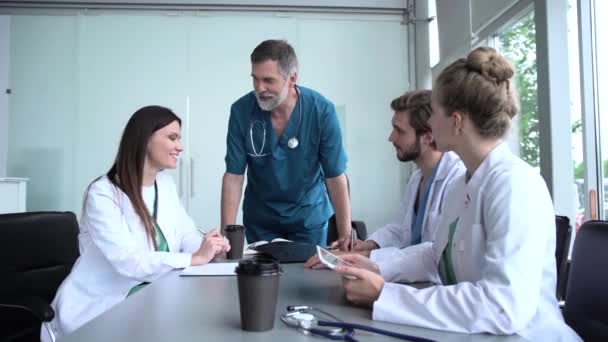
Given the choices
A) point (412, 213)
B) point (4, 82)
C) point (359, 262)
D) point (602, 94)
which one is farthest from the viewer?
point (4, 82)

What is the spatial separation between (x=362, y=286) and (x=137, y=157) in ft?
3.48

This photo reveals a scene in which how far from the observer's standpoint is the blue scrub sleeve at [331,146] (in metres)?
2.22

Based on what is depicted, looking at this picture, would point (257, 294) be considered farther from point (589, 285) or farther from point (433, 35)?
point (433, 35)

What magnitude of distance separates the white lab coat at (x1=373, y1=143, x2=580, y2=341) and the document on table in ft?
1.79

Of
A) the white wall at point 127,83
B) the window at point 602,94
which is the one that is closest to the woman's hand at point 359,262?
the window at point 602,94

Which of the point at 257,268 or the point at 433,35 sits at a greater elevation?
the point at 433,35

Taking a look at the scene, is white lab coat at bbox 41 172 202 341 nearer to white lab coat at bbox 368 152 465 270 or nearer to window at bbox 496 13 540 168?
white lab coat at bbox 368 152 465 270

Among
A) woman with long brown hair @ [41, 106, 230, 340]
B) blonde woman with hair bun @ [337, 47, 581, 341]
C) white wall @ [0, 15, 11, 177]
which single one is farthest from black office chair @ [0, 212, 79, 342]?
white wall @ [0, 15, 11, 177]

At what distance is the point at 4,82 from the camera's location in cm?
430

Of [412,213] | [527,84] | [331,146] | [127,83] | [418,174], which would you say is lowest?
[412,213]

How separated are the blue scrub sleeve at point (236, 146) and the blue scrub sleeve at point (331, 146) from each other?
35 centimetres

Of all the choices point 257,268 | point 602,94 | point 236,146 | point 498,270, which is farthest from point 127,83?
point 498,270

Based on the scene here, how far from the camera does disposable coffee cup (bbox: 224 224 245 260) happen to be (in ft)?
5.39

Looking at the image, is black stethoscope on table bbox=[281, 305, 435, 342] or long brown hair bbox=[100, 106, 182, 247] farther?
long brown hair bbox=[100, 106, 182, 247]
